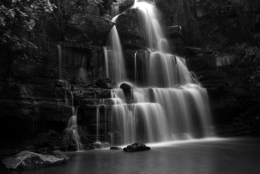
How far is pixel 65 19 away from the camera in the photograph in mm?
15344

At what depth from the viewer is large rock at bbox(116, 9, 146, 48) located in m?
17.8

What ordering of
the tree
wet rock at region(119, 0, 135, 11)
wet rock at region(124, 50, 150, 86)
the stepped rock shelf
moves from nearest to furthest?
the tree → the stepped rock shelf → wet rock at region(124, 50, 150, 86) → wet rock at region(119, 0, 135, 11)

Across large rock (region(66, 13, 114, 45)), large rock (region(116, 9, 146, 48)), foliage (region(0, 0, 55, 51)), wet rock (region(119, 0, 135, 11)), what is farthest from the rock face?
wet rock (region(119, 0, 135, 11))

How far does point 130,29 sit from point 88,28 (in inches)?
139

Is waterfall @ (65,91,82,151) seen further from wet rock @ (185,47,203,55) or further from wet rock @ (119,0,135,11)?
wet rock @ (119,0,135,11)

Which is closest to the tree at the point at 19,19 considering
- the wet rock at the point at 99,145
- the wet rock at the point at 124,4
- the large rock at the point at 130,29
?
the wet rock at the point at 99,145

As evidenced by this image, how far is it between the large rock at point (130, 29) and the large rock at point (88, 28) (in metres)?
1.25

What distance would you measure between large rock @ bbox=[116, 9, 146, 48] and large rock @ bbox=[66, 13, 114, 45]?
1.25 meters

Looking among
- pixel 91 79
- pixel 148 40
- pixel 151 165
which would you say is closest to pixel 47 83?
pixel 91 79

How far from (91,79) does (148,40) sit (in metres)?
6.76

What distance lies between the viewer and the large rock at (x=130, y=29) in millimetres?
17797

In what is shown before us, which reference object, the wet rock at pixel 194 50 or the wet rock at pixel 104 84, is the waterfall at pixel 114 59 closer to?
the wet rock at pixel 104 84

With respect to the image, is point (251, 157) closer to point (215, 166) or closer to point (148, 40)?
point (215, 166)

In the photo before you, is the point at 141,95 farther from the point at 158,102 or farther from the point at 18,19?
the point at 18,19
